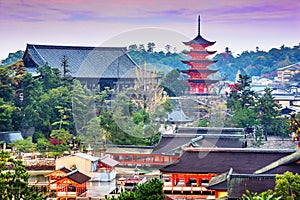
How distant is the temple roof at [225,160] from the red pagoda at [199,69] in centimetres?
1568

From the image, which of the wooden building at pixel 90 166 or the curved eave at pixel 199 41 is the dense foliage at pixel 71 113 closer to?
the wooden building at pixel 90 166

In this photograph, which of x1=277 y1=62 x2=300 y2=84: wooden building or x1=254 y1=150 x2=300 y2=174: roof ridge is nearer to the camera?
x1=254 y1=150 x2=300 y2=174: roof ridge

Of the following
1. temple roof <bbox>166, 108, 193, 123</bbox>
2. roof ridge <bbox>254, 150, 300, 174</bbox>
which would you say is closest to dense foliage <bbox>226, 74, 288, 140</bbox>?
temple roof <bbox>166, 108, 193, 123</bbox>

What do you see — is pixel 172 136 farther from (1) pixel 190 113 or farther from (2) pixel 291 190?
(2) pixel 291 190

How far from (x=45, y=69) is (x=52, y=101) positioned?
132 inches

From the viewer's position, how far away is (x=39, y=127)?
2544 centimetres

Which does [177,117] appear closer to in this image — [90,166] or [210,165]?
[90,166]

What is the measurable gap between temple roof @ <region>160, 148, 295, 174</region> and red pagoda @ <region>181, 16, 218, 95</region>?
15683 millimetres

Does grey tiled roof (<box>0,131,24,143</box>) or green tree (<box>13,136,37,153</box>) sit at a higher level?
grey tiled roof (<box>0,131,24,143</box>)

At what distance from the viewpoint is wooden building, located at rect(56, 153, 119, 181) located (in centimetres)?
1916

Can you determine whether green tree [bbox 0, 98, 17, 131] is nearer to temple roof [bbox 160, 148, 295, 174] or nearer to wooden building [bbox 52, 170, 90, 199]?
wooden building [bbox 52, 170, 90, 199]

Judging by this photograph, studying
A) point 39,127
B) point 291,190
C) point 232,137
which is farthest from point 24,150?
point 291,190

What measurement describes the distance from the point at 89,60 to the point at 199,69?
495 centimetres

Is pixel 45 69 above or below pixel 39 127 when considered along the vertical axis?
above
